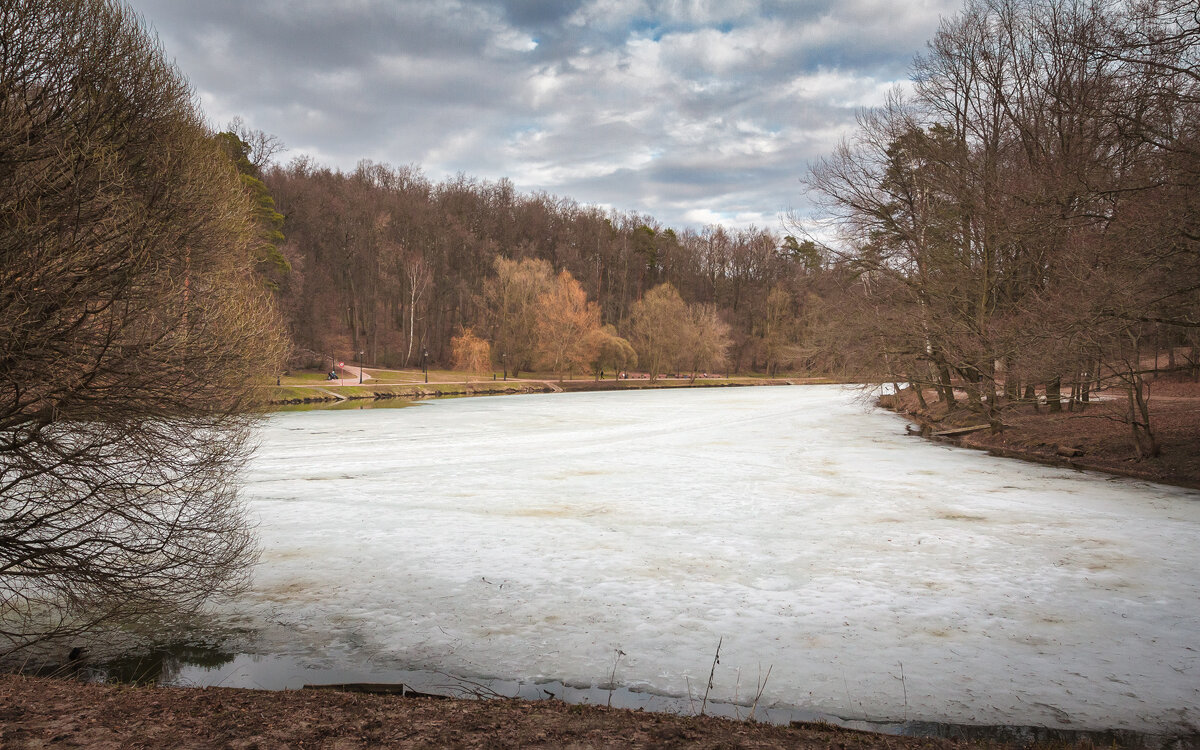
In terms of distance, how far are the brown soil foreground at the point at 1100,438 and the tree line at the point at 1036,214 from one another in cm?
47

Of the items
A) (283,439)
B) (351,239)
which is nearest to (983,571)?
(283,439)

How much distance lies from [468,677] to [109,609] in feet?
11.0

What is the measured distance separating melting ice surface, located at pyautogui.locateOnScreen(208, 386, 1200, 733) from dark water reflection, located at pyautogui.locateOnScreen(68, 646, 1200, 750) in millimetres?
114

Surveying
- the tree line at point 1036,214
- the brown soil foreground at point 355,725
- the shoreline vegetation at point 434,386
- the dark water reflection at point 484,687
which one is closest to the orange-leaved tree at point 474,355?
the shoreline vegetation at point 434,386

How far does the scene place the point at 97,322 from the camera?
19.5 ft

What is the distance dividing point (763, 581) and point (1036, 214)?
32.3ft

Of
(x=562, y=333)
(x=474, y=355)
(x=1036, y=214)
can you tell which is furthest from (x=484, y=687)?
(x=562, y=333)

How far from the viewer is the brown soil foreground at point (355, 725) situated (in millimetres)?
3922

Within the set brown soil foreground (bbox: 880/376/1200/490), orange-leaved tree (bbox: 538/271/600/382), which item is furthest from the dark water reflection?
orange-leaved tree (bbox: 538/271/600/382)

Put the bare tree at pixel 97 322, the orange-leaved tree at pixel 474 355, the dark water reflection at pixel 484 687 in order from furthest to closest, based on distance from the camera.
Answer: the orange-leaved tree at pixel 474 355
the bare tree at pixel 97 322
the dark water reflection at pixel 484 687

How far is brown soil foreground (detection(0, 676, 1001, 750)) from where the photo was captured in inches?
154

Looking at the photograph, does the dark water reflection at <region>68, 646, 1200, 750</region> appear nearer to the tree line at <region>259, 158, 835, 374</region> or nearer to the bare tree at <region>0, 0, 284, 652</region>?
the bare tree at <region>0, 0, 284, 652</region>

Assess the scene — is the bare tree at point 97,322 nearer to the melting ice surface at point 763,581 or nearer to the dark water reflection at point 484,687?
the dark water reflection at point 484,687

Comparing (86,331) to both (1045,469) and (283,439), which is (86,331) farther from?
(1045,469)
